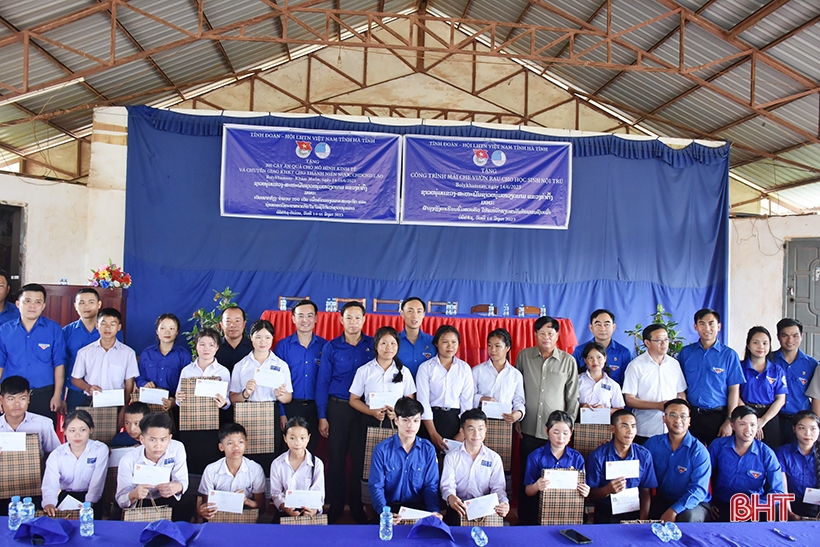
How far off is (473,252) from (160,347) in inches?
191

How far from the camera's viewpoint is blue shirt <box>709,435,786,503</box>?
312 centimetres

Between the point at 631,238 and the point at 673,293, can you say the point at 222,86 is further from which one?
Result: the point at 673,293

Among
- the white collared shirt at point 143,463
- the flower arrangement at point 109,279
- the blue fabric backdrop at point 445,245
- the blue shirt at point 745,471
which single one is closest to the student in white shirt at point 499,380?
the blue shirt at point 745,471

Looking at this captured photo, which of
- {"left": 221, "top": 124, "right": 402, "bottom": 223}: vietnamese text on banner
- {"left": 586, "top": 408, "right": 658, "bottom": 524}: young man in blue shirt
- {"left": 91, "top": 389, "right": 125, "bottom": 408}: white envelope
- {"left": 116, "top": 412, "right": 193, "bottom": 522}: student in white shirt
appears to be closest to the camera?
{"left": 116, "top": 412, "right": 193, "bottom": 522}: student in white shirt

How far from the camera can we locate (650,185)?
26.3 ft

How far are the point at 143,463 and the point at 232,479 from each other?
1.50 ft

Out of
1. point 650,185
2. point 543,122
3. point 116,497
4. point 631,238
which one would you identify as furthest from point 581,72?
point 116,497

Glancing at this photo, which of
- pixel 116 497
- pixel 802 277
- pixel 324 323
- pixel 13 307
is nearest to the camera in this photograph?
pixel 116 497

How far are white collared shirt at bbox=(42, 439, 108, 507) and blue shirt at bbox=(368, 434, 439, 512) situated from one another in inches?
56.7

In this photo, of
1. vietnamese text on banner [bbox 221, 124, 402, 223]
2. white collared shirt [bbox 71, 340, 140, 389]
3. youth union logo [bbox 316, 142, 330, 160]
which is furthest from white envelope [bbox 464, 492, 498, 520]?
youth union logo [bbox 316, 142, 330, 160]

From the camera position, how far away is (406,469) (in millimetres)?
2967

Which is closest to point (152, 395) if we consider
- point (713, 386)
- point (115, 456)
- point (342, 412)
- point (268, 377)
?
point (115, 456)

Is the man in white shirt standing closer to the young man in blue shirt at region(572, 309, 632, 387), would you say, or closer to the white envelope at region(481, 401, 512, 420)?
the young man in blue shirt at region(572, 309, 632, 387)

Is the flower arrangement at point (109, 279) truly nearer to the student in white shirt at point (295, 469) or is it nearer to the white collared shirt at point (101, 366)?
the white collared shirt at point (101, 366)
